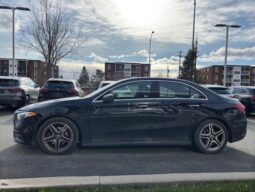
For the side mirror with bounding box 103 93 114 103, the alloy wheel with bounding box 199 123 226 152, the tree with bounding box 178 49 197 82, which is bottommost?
the alloy wheel with bounding box 199 123 226 152

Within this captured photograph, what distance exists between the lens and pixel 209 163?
6.62 m

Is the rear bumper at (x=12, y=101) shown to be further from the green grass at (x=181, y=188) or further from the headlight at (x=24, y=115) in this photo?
the green grass at (x=181, y=188)

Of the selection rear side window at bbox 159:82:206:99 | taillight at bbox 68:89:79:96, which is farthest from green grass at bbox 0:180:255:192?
taillight at bbox 68:89:79:96

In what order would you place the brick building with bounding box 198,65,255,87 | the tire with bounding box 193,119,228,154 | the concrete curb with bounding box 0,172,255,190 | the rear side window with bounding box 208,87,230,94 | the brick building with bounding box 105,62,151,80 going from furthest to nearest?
the brick building with bounding box 198,65,255,87 → the brick building with bounding box 105,62,151,80 → the rear side window with bounding box 208,87,230,94 → the tire with bounding box 193,119,228,154 → the concrete curb with bounding box 0,172,255,190

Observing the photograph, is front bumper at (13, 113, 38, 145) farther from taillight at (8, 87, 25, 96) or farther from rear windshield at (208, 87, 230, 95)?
rear windshield at (208, 87, 230, 95)

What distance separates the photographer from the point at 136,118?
720cm

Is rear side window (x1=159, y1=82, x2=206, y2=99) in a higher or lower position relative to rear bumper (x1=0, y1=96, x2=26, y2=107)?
higher

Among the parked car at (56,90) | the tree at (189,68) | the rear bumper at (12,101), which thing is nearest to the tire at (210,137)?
the parked car at (56,90)

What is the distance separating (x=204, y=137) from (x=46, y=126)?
3140 mm

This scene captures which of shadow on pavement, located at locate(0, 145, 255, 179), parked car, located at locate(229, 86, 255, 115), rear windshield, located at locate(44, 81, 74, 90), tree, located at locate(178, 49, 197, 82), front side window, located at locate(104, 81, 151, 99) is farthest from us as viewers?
tree, located at locate(178, 49, 197, 82)

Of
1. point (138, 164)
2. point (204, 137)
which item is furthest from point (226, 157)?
point (138, 164)

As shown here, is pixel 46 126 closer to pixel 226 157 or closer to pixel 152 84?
pixel 152 84

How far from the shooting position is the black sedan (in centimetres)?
701

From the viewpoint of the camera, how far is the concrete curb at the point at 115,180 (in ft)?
16.4
